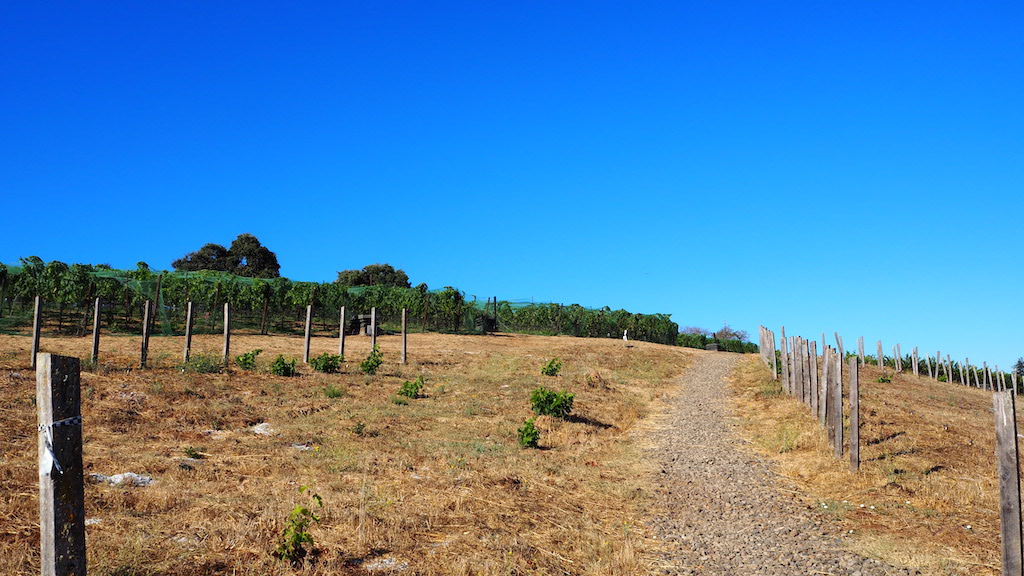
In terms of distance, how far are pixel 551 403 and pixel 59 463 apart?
1046cm

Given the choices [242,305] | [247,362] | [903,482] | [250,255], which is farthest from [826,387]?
[250,255]

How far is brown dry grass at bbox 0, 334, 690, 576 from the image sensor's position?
5648 mm

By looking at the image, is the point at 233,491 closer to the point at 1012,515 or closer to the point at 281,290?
the point at 1012,515

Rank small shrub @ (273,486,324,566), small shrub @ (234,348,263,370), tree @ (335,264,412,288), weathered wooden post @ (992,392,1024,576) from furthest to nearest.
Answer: tree @ (335,264,412,288), small shrub @ (234,348,263,370), weathered wooden post @ (992,392,1024,576), small shrub @ (273,486,324,566)

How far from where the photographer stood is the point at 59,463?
13.3 feet

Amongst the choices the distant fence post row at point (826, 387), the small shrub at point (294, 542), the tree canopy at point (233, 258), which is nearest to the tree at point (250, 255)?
the tree canopy at point (233, 258)

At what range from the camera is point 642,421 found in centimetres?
1525

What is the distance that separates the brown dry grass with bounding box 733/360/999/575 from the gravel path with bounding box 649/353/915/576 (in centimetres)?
36

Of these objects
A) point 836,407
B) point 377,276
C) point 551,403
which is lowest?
point 551,403

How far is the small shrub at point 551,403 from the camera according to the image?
13.6 m

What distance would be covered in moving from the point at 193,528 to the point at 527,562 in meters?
3.00

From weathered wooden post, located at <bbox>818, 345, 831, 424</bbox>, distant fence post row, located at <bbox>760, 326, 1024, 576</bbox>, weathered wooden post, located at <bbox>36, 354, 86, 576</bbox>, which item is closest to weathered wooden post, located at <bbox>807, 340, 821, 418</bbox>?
distant fence post row, located at <bbox>760, 326, 1024, 576</bbox>

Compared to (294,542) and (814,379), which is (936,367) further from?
(294,542)

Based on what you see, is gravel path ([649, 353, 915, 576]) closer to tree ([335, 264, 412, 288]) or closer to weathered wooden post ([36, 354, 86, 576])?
weathered wooden post ([36, 354, 86, 576])
